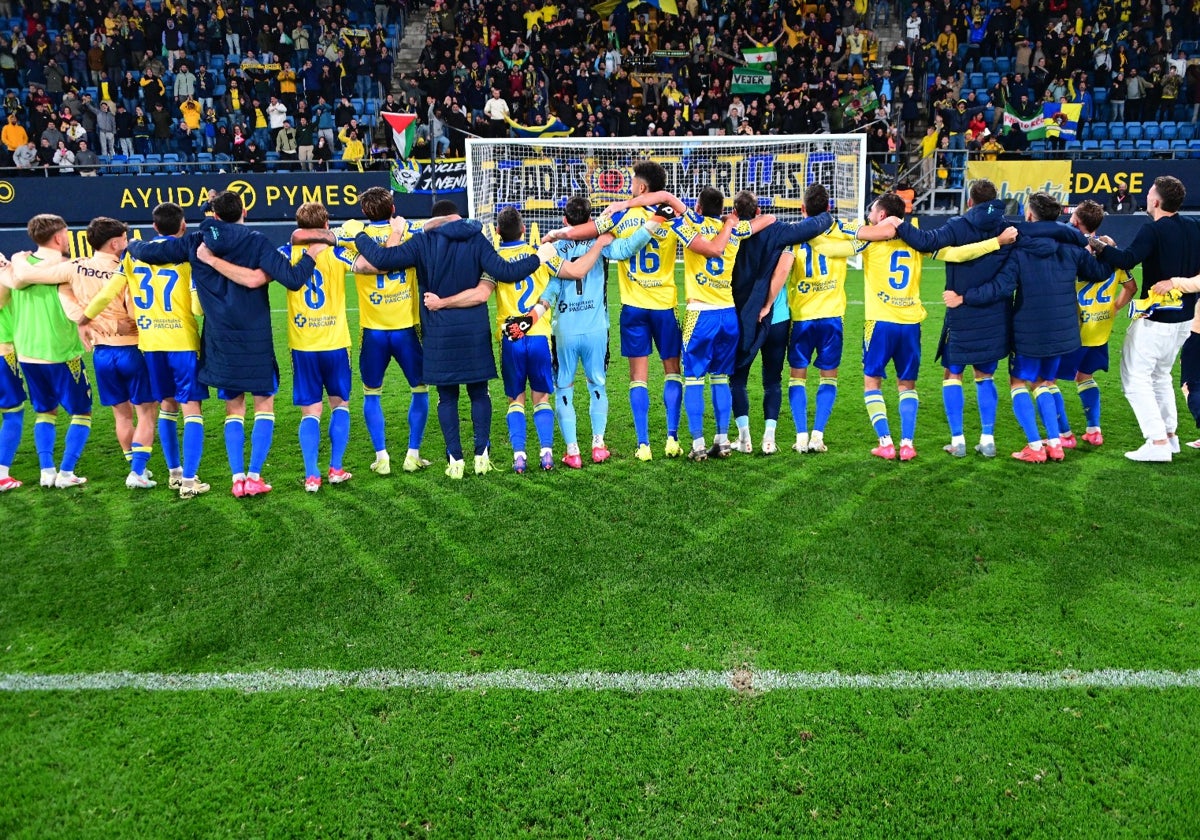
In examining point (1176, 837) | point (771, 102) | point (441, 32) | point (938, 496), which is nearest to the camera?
point (1176, 837)

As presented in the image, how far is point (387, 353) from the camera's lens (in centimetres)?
661

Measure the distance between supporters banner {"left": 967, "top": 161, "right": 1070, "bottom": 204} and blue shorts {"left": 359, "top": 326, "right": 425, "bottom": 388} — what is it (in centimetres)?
1687

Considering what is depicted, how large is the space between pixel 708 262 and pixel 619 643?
10.6ft

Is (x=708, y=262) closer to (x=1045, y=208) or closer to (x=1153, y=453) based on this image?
(x=1045, y=208)

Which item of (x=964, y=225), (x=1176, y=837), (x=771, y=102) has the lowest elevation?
(x=1176, y=837)

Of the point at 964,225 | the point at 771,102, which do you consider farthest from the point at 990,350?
the point at 771,102

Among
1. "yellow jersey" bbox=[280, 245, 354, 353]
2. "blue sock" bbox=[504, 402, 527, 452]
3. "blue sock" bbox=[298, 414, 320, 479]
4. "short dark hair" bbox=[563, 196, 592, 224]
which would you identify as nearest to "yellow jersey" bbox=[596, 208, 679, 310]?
"short dark hair" bbox=[563, 196, 592, 224]

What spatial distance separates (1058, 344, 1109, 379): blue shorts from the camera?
6.97 meters

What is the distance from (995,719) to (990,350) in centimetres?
366

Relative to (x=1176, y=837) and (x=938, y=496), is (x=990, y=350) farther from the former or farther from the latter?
(x=1176, y=837)

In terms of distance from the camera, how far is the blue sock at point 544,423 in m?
6.78

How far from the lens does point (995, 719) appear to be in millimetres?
3654

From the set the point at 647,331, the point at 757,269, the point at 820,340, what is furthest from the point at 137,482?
the point at 820,340

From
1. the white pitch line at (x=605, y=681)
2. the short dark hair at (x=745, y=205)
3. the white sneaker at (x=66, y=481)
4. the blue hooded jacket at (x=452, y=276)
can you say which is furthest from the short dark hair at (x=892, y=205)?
the white sneaker at (x=66, y=481)
